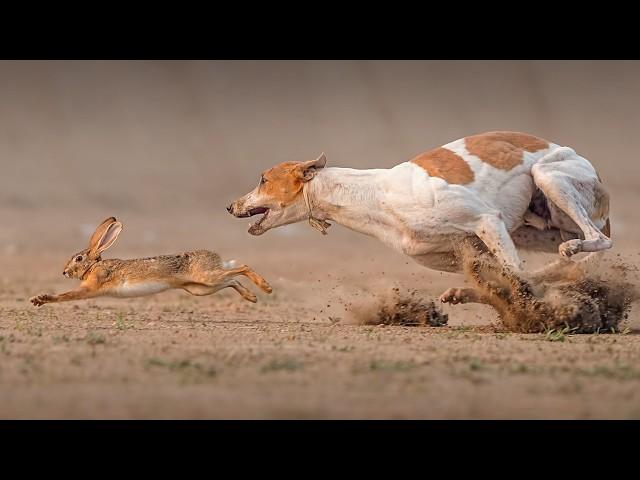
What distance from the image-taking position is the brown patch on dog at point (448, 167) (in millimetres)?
8984

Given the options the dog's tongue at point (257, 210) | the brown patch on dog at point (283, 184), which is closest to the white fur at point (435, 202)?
the brown patch on dog at point (283, 184)

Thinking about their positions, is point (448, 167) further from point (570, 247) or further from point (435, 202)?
point (570, 247)

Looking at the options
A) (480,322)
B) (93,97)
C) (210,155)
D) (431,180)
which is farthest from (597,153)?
(431,180)

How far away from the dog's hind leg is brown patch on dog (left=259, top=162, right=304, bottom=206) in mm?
1948

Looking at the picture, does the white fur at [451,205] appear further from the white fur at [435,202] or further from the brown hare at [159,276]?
the brown hare at [159,276]

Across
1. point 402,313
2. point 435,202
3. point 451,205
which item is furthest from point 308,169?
point 402,313

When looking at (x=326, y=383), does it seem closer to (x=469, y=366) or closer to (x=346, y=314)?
(x=469, y=366)

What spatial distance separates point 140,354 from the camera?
7.08 metres

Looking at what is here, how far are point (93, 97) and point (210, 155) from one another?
6274 mm

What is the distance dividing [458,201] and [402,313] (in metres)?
1.30

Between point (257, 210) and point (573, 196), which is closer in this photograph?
point (573, 196)

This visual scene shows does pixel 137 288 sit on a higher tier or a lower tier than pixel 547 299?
higher

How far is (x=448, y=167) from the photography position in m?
9.06

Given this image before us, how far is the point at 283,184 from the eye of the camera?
9461 millimetres
